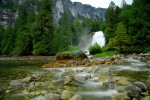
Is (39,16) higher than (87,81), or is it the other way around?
(39,16)

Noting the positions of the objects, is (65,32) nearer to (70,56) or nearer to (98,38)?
(98,38)

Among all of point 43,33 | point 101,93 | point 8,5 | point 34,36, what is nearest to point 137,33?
point 101,93

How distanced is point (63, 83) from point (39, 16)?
40007 mm

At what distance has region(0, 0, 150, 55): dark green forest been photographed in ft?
105

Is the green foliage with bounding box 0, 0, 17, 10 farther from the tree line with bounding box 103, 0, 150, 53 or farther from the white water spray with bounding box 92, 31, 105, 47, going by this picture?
the tree line with bounding box 103, 0, 150, 53

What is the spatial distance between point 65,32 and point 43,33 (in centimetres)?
3095

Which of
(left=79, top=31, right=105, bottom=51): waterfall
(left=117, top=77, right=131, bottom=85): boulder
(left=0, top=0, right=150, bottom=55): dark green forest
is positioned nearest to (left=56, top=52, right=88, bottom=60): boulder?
(left=0, top=0, right=150, bottom=55): dark green forest

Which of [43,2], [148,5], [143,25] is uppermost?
[43,2]

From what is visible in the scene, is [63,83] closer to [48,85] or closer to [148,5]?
[48,85]

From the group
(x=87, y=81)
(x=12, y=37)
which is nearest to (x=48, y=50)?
(x=12, y=37)

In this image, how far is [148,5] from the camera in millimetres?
Answer: 31656

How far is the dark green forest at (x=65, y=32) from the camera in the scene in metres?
32.0

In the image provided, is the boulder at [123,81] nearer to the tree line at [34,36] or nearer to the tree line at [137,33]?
the tree line at [137,33]

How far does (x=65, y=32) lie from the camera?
8050 cm
